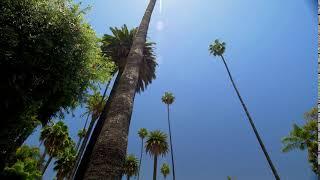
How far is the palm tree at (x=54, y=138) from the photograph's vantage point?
140ft

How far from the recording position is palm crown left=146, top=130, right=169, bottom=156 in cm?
5632

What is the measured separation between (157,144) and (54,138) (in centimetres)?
2157

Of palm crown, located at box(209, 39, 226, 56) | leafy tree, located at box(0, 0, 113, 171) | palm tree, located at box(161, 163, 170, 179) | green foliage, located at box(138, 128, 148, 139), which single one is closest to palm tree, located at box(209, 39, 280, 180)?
palm crown, located at box(209, 39, 226, 56)

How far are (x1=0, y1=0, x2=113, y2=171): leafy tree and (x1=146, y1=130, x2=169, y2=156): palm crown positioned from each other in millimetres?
44556

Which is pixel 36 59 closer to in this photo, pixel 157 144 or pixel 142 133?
pixel 157 144

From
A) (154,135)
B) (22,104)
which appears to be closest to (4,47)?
(22,104)

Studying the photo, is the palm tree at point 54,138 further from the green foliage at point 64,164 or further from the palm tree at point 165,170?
the palm tree at point 165,170

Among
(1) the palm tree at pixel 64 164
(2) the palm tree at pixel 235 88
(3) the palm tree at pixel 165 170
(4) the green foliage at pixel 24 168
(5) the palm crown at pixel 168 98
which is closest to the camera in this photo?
(4) the green foliage at pixel 24 168

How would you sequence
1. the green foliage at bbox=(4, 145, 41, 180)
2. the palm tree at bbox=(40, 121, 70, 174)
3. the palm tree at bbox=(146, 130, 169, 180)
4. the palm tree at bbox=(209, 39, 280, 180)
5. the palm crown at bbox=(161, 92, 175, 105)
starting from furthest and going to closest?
1. the palm crown at bbox=(161, 92, 175, 105)
2. the palm tree at bbox=(146, 130, 169, 180)
3. the palm tree at bbox=(40, 121, 70, 174)
4. the palm tree at bbox=(209, 39, 280, 180)
5. the green foliage at bbox=(4, 145, 41, 180)

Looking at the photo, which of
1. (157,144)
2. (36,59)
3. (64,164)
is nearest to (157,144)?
(157,144)

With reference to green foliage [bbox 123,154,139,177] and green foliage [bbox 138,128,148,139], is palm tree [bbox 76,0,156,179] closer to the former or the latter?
green foliage [bbox 123,154,139,177]

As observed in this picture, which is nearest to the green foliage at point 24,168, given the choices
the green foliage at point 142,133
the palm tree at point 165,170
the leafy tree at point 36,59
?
the leafy tree at point 36,59

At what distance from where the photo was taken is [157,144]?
5659 cm

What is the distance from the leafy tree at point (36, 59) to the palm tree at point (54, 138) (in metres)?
31.8
